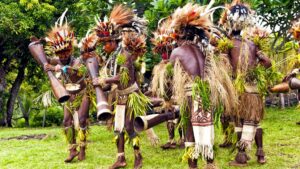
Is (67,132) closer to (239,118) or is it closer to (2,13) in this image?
(239,118)

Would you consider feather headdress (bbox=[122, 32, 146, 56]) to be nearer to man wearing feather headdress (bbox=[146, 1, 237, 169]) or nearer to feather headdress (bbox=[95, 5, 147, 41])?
feather headdress (bbox=[95, 5, 147, 41])

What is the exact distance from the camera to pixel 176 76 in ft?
13.1

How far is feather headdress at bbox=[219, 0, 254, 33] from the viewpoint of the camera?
4.67m

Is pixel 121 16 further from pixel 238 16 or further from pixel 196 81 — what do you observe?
pixel 196 81

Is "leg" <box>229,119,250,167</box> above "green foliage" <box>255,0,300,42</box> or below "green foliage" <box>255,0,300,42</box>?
below

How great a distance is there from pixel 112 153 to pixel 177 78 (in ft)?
8.16

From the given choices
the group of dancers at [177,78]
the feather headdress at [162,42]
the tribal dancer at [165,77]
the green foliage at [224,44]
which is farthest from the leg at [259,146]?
the feather headdress at [162,42]

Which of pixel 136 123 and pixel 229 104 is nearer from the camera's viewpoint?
pixel 136 123

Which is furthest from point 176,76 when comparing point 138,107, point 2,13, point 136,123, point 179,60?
point 2,13

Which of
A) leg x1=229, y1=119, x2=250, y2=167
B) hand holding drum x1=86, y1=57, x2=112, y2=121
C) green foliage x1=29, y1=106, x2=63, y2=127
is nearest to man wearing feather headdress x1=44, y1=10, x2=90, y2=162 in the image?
hand holding drum x1=86, y1=57, x2=112, y2=121

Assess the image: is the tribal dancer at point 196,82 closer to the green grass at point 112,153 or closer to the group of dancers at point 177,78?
the group of dancers at point 177,78

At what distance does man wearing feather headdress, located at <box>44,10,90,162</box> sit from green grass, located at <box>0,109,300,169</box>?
35 cm

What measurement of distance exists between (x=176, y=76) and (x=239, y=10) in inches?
48.1

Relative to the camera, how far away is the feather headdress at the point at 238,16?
4668 mm
